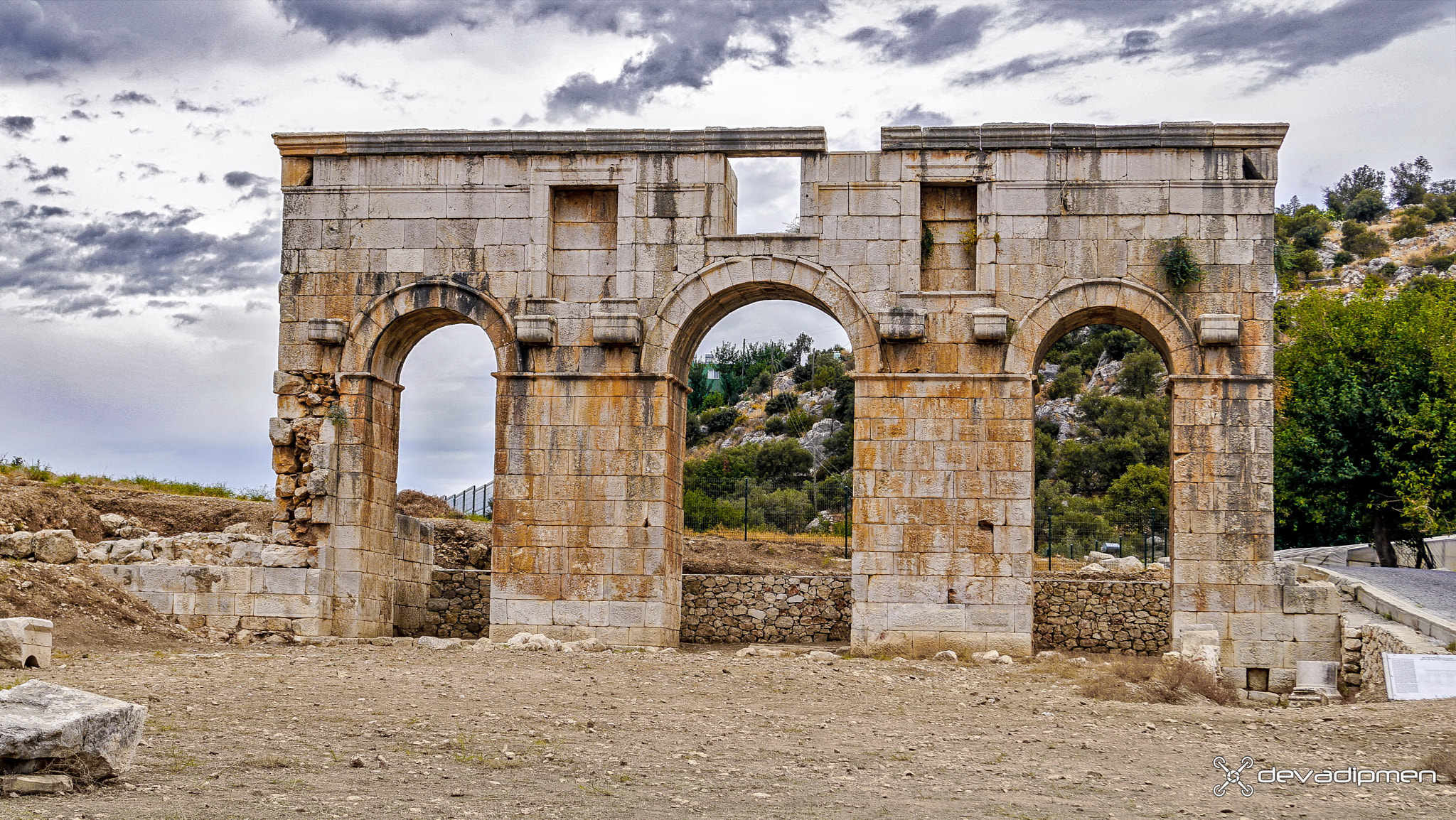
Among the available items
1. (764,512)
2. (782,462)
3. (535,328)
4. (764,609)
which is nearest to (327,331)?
(535,328)

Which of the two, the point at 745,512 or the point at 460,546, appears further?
the point at 745,512

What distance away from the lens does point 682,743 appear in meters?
10.0

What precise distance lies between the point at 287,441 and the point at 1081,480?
3030 cm

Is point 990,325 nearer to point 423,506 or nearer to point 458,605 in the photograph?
point 458,605

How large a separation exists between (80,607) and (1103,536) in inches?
870

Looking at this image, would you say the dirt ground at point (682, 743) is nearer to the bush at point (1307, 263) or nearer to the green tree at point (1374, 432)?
the green tree at point (1374, 432)

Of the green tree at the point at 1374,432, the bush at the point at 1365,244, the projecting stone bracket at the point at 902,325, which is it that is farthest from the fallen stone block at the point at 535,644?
the bush at the point at 1365,244

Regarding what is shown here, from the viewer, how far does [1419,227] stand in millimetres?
64062

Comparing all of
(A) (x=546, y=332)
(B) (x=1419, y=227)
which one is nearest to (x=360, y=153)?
(A) (x=546, y=332)

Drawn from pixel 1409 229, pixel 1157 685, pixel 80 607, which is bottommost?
pixel 1157 685

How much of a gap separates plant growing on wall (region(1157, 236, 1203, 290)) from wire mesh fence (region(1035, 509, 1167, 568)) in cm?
943

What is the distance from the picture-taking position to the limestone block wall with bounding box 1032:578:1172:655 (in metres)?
19.9

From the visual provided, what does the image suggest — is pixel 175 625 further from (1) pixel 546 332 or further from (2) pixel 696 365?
(2) pixel 696 365

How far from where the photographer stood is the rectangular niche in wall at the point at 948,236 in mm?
17438
